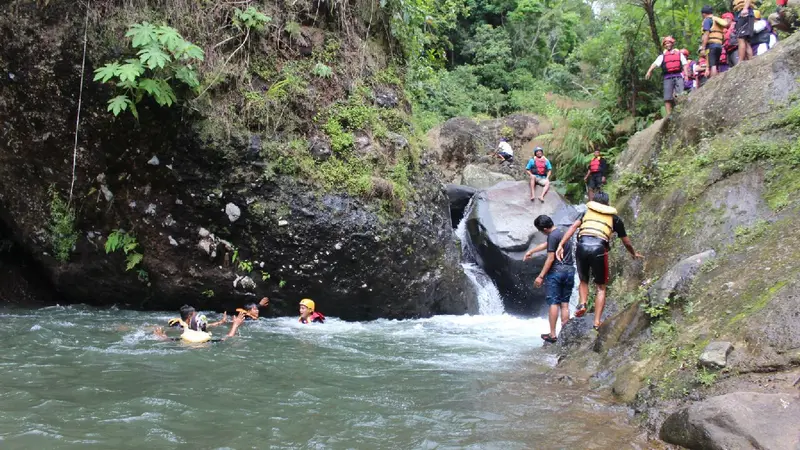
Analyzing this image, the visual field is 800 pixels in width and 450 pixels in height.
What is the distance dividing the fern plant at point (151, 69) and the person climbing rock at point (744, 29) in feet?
29.2

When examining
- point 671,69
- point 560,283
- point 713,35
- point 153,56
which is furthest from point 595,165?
point 153,56

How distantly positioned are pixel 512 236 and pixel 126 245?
7.34 m

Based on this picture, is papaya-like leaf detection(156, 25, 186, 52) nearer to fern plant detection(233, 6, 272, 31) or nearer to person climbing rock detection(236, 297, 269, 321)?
fern plant detection(233, 6, 272, 31)

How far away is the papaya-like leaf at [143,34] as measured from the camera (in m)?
8.41

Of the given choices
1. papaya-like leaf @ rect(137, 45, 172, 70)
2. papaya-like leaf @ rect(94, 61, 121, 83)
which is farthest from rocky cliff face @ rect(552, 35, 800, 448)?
papaya-like leaf @ rect(94, 61, 121, 83)

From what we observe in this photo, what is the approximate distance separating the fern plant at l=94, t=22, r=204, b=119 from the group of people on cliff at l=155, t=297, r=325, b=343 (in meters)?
3.12

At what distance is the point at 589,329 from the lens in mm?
7266

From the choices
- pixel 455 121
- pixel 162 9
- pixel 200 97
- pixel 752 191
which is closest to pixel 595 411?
pixel 752 191

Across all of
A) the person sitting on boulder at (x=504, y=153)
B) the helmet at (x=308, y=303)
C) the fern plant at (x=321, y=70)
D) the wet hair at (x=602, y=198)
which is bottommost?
the helmet at (x=308, y=303)

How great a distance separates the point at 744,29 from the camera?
991 cm

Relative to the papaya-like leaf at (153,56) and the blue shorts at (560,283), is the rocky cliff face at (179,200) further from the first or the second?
the blue shorts at (560,283)

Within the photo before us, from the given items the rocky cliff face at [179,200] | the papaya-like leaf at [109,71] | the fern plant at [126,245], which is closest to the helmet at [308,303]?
the rocky cliff face at [179,200]

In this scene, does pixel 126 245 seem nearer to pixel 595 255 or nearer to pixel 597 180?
pixel 595 255

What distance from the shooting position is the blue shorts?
7.86 metres
